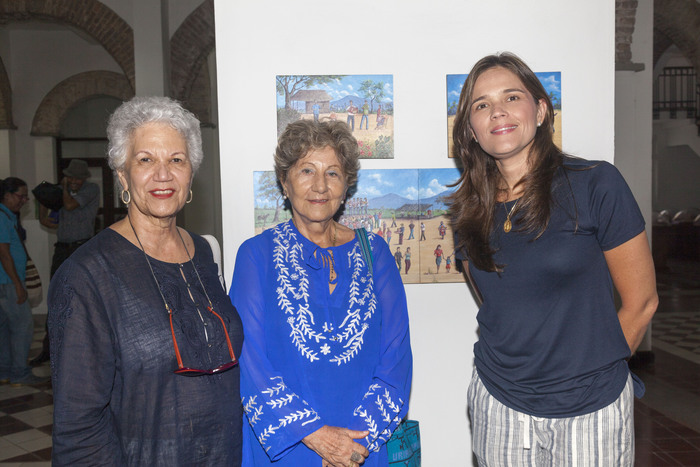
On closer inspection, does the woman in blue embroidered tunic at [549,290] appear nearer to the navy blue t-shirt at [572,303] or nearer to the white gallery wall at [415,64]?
the navy blue t-shirt at [572,303]

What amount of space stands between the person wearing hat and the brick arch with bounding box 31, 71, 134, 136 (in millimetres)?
4077

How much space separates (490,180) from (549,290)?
1.81ft

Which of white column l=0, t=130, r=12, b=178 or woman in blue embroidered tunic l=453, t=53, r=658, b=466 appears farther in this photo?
white column l=0, t=130, r=12, b=178

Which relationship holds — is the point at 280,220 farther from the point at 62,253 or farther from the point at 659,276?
the point at 659,276

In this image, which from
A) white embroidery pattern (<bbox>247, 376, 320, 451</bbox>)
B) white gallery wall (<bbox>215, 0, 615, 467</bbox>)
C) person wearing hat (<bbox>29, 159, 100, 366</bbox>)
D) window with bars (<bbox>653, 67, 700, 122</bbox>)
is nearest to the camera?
white embroidery pattern (<bbox>247, 376, 320, 451</bbox>)

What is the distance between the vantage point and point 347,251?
7.87 ft

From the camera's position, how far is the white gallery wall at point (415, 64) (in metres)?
2.96

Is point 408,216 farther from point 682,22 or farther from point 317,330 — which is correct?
point 682,22

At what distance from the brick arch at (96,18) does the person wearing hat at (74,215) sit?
76.8 inches

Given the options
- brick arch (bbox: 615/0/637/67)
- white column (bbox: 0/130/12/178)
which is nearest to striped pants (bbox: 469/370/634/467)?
brick arch (bbox: 615/0/637/67)

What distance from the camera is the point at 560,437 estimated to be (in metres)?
1.94

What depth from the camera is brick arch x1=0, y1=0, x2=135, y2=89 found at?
26.8ft

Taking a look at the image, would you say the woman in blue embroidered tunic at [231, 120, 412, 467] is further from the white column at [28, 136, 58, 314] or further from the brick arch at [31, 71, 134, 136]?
the white column at [28, 136, 58, 314]

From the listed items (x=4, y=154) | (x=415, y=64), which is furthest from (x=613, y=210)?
(x=4, y=154)
